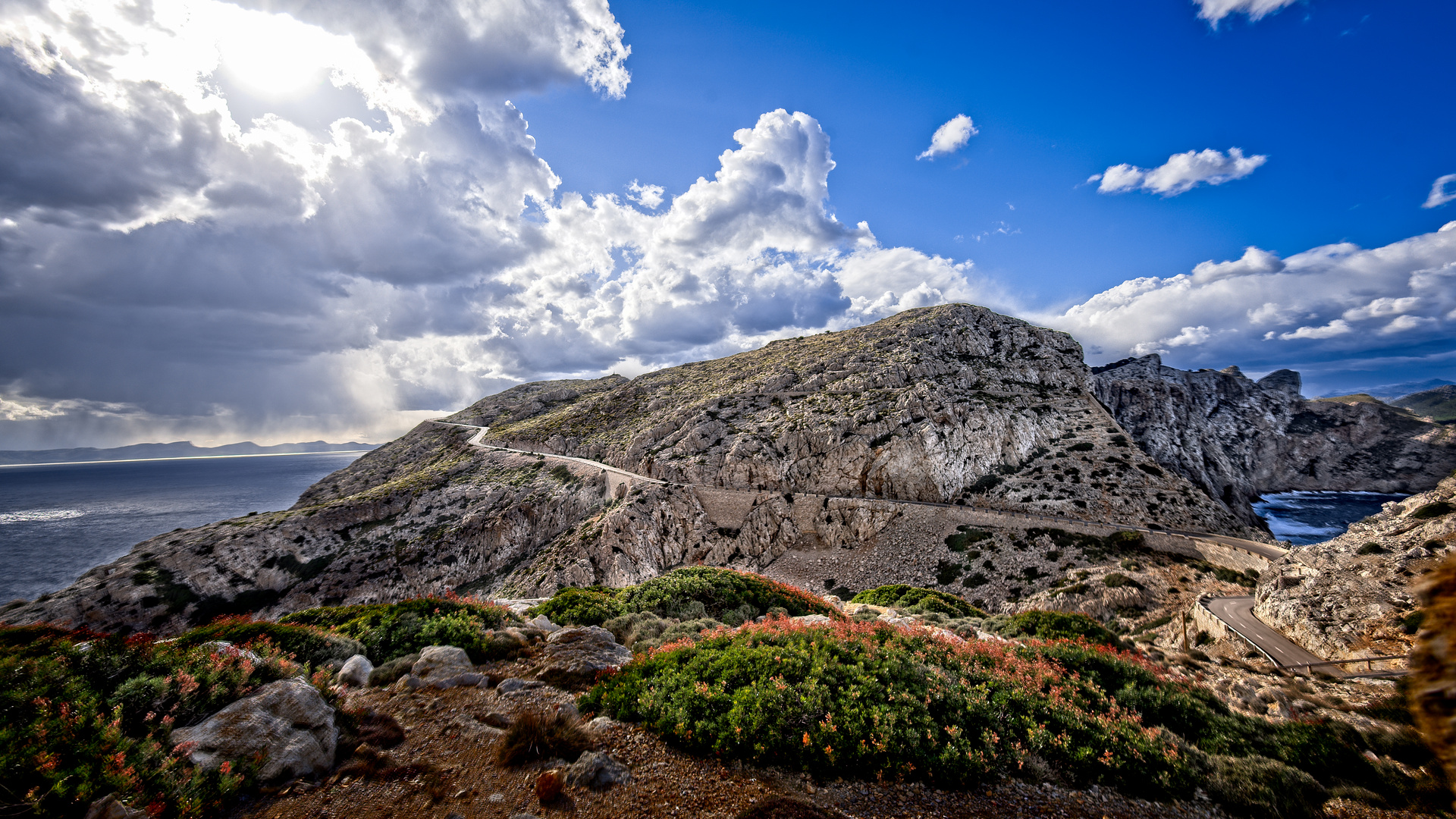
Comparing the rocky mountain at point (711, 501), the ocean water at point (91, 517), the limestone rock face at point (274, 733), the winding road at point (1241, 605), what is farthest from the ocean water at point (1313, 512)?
the ocean water at point (91, 517)

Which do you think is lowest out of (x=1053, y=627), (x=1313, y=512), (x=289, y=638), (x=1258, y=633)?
(x=1313, y=512)

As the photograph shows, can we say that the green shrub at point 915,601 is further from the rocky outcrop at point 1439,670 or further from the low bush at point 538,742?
the low bush at point 538,742

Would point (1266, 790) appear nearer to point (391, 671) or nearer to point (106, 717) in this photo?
point (391, 671)

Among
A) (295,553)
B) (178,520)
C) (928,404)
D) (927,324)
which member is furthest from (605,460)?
(178,520)

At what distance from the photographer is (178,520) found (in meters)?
105

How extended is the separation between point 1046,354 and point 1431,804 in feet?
273

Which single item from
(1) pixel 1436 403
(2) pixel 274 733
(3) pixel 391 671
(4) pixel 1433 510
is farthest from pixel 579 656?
(1) pixel 1436 403

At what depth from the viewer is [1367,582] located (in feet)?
55.3

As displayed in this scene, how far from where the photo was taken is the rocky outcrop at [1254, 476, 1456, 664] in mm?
15516

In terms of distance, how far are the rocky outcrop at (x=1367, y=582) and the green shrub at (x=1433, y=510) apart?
0.02 meters

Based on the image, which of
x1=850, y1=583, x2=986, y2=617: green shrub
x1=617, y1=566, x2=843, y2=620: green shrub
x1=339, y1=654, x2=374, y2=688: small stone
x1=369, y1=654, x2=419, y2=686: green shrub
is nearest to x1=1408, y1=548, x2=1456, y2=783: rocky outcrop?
x1=617, y1=566, x2=843, y2=620: green shrub

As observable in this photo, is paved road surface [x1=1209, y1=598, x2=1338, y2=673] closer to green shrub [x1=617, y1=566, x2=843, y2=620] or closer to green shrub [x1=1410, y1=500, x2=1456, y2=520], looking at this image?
green shrub [x1=1410, y1=500, x2=1456, y2=520]

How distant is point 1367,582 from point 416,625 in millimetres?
31855

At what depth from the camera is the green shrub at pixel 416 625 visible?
1089 centimetres
